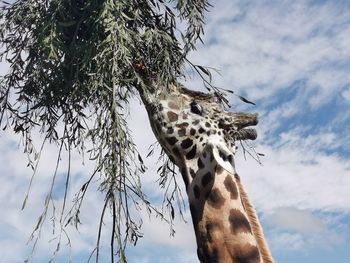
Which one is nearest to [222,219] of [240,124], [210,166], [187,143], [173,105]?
[210,166]

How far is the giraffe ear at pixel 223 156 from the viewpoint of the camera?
5586mm

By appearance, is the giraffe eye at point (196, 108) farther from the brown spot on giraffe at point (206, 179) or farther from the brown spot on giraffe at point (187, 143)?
the brown spot on giraffe at point (206, 179)

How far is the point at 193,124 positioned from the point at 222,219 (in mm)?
1138

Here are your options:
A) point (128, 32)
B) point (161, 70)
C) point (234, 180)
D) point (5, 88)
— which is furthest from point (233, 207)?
point (5, 88)

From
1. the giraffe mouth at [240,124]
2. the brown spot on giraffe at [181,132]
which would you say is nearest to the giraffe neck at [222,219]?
the brown spot on giraffe at [181,132]

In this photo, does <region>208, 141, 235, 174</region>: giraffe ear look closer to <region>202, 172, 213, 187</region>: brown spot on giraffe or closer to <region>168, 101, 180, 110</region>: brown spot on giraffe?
<region>202, 172, 213, 187</region>: brown spot on giraffe

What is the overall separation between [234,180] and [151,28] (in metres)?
2.14

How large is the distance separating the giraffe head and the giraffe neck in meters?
0.17

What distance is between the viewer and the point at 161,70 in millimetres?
6414

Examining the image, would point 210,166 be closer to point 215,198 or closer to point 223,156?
point 223,156

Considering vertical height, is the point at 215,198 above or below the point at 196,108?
below

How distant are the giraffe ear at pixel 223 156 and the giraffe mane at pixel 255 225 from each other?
12 centimetres

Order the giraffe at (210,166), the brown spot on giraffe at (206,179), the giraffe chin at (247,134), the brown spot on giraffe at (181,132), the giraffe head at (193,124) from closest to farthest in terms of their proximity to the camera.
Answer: the giraffe at (210,166) < the brown spot on giraffe at (206,179) < the giraffe head at (193,124) < the brown spot on giraffe at (181,132) < the giraffe chin at (247,134)

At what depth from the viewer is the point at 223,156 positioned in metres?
5.64
